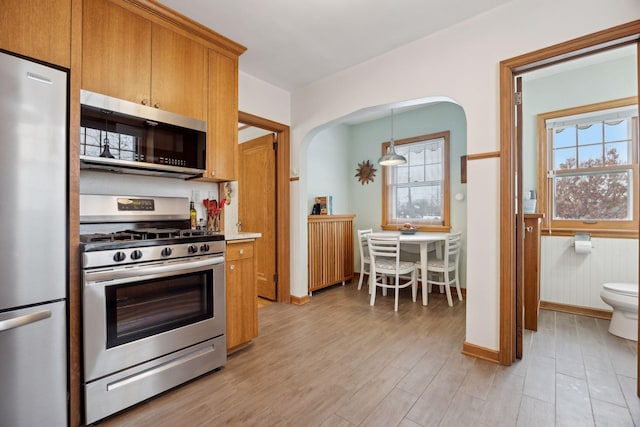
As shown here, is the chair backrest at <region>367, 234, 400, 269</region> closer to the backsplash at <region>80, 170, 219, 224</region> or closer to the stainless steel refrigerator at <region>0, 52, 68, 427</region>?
the backsplash at <region>80, 170, 219, 224</region>

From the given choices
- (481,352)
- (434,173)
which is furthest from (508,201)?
(434,173)

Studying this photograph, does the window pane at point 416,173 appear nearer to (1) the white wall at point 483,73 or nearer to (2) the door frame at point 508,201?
(1) the white wall at point 483,73

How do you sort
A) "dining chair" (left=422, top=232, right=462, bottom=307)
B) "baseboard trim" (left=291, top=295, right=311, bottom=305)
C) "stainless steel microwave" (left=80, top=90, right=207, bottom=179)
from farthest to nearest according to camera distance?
"baseboard trim" (left=291, top=295, right=311, bottom=305) → "dining chair" (left=422, top=232, right=462, bottom=307) → "stainless steel microwave" (left=80, top=90, right=207, bottom=179)

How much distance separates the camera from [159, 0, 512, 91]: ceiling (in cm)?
219

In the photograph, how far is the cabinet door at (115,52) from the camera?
1.80 meters

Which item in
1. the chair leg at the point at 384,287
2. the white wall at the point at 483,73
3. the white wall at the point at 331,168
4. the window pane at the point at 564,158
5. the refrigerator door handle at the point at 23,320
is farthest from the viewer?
the white wall at the point at 331,168

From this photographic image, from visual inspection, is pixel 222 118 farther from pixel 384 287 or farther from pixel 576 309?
pixel 576 309

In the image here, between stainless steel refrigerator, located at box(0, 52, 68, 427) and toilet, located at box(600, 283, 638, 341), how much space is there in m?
4.05

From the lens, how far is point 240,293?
93.3 inches

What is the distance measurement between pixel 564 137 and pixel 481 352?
2.80 metres

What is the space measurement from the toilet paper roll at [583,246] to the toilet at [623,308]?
0.49 m

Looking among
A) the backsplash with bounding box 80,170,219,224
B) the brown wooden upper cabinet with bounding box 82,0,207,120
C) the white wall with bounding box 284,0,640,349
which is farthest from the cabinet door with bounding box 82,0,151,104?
the white wall with bounding box 284,0,640,349

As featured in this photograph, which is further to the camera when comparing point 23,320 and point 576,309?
point 576,309

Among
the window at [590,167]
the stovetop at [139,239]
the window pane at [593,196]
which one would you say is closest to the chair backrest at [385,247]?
the window at [590,167]
